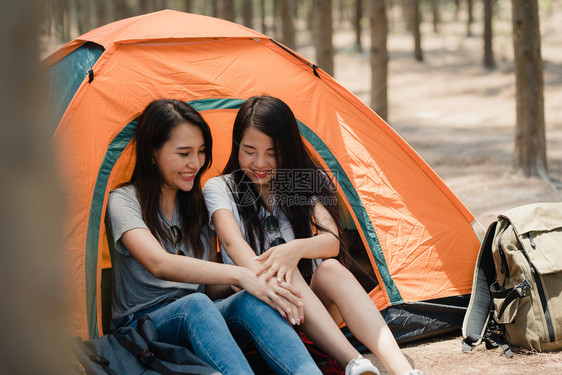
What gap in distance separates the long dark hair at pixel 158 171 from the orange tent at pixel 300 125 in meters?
0.16

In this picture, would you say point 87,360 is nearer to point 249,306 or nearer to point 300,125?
point 249,306

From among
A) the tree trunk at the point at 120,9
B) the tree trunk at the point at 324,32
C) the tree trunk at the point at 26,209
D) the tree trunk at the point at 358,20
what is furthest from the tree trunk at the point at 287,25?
the tree trunk at the point at 358,20

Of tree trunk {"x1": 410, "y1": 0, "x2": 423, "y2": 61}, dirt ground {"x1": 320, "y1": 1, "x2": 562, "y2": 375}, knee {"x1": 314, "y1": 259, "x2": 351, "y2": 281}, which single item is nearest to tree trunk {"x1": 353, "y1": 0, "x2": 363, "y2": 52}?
dirt ground {"x1": 320, "y1": 1, "x2": 562, "y2": 375}

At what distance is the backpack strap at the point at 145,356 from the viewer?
7.27 feet

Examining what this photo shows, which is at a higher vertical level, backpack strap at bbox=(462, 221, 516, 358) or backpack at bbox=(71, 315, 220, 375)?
backpack at bbox=(71, 315, 220, 375)

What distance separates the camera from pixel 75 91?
116 inches

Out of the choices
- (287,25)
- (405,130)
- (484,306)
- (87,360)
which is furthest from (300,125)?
(405,130)

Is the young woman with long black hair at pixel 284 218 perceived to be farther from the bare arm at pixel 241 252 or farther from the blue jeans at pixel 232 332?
the blue jeans at pixel 232 332

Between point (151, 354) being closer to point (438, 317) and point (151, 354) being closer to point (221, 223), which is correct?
point (221, 223)

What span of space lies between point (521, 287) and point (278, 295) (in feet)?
3.59

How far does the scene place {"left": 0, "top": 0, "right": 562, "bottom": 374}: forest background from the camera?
1065mm

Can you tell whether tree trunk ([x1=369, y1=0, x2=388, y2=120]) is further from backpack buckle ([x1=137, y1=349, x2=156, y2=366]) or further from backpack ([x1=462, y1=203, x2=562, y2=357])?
backpack buckle ([x1=137, y1=349, x2=156, y2=366])

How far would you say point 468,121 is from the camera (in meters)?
10.9

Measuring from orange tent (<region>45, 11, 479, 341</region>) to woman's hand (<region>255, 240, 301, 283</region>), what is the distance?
0.56 m
